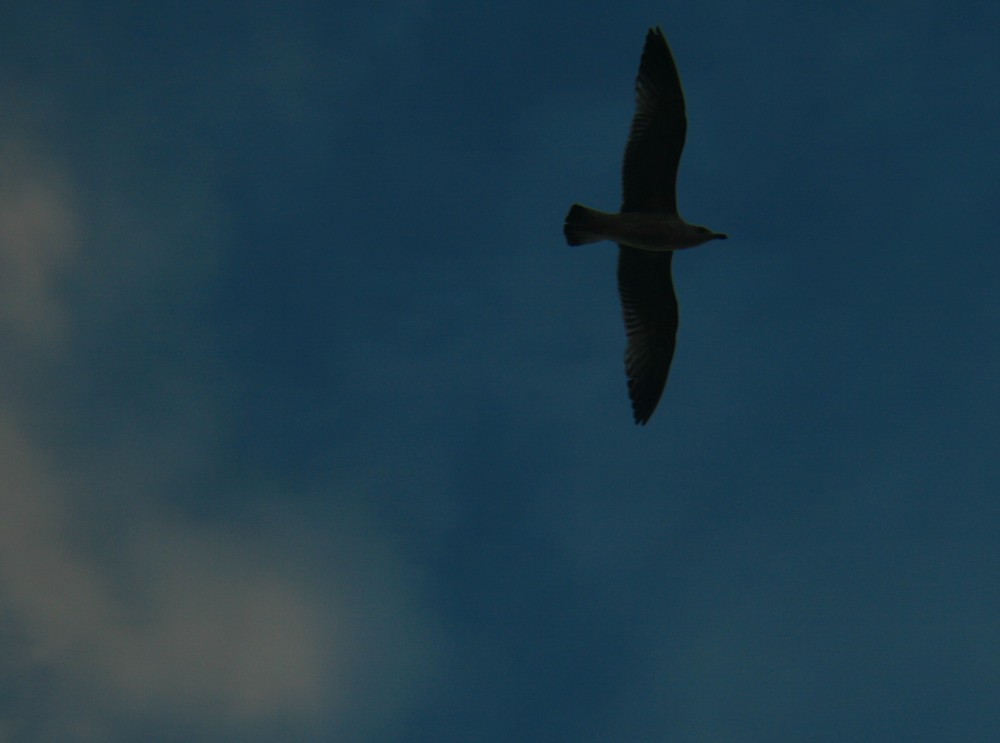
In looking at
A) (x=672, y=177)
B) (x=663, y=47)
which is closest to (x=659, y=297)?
(x=672, y=177)

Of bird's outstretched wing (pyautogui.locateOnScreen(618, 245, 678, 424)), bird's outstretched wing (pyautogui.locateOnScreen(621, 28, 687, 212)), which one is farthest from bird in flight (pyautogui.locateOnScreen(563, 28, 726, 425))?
bird's outstretched wing (pyautogui.locateOnScreen(618, 245, 678, 424))

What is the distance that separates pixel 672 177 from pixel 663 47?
259cm

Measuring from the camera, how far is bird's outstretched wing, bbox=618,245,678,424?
80.4ft

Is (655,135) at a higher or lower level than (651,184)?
higher

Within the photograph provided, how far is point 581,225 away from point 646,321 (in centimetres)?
338

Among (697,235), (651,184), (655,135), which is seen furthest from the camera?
(697,235)

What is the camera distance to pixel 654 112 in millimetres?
22344

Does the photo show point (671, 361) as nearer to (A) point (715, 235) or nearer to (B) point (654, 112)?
(A) point (715, 235)

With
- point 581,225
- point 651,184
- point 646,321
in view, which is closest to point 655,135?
point 651,184

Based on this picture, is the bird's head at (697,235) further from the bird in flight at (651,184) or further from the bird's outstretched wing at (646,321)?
the bird's outstretched wing at (646,321)

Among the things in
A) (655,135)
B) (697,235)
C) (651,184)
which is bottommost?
(697,235)

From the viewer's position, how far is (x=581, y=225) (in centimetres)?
2280

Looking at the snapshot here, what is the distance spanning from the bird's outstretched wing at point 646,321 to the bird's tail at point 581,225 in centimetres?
157

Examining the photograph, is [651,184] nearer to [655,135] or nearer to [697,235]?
[655,135]
